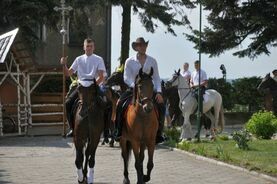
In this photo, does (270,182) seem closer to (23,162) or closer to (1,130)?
(23,162)

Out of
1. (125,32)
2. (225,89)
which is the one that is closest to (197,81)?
(225,89)

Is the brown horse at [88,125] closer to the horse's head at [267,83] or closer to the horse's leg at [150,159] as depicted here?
the horse's leg at [150,159]

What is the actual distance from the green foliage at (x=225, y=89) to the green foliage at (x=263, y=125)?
12.6 m

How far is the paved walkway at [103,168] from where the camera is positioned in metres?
12.2

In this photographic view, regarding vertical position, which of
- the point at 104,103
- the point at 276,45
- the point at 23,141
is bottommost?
the point at 23,141

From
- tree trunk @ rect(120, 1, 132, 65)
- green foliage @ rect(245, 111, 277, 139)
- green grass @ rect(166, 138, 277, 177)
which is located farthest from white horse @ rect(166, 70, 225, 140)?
tree trunk @ rect(120, 1, 132, 65)

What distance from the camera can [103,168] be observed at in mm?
14062

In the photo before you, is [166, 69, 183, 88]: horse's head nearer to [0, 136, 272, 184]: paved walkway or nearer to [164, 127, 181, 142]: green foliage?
Result: [164, 127, 181, 142]: green foliage

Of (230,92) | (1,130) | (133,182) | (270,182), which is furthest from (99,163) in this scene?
(230,92)

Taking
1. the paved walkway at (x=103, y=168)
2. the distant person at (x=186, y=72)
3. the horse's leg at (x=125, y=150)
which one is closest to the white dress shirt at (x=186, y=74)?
the distant person at (x=186, y=72)

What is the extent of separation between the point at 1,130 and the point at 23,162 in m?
8.40

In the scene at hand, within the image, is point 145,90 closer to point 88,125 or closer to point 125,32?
point 88,125

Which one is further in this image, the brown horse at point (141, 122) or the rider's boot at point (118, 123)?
the rider's boot at point (118, 123)

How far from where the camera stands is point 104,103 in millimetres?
11352
